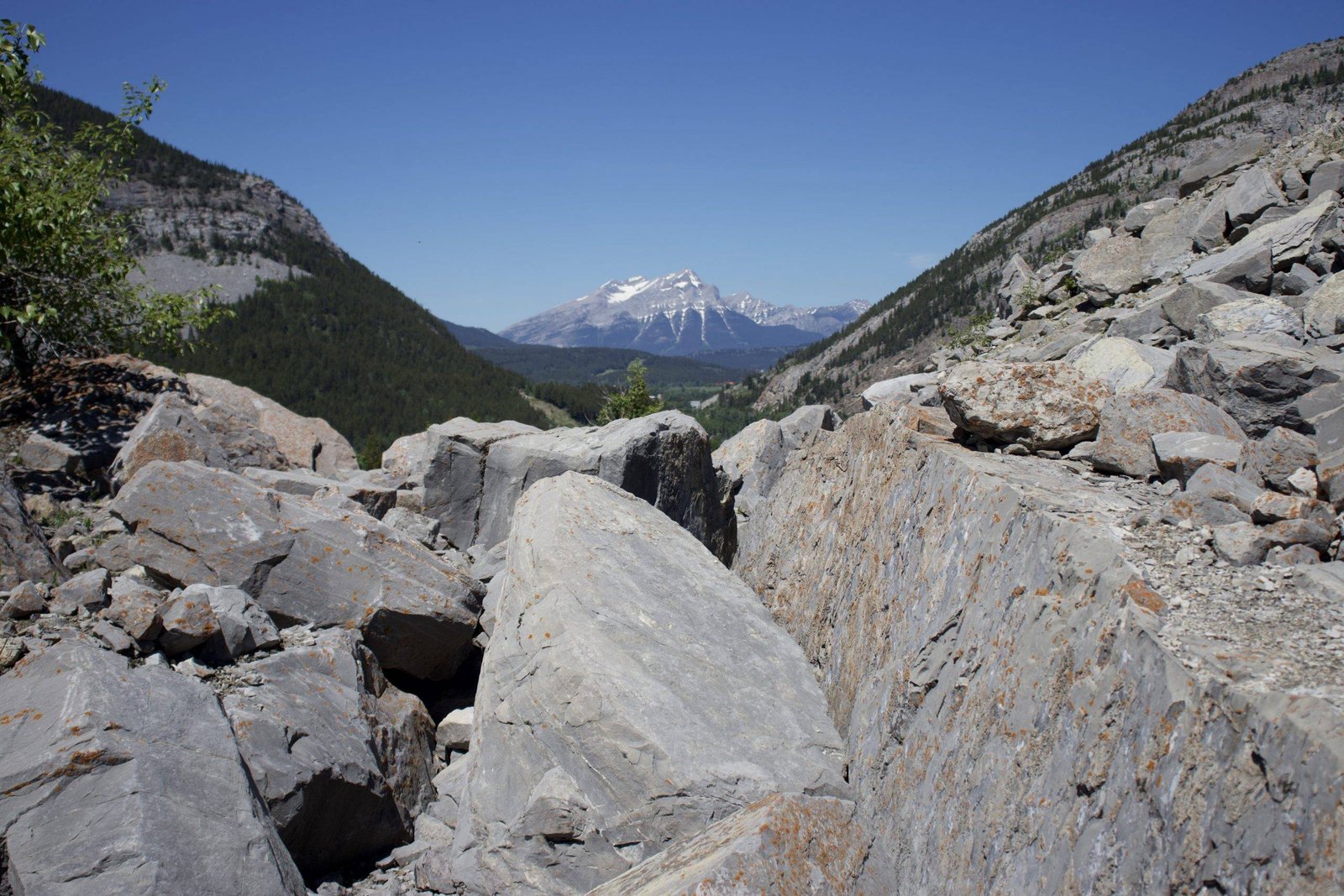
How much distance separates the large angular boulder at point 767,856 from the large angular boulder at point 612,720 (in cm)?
46

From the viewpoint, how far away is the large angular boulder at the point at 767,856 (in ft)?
17.1

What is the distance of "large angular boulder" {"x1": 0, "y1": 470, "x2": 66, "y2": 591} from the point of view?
29.0 feet

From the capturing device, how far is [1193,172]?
1812cm

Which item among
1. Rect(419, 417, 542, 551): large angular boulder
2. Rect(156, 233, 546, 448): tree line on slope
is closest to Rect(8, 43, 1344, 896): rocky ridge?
Rect(419, 417, 542, 551): large angular boulder

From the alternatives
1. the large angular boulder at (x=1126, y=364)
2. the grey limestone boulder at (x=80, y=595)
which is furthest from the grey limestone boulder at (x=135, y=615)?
the large angular boulder at (x=1126, y=364)

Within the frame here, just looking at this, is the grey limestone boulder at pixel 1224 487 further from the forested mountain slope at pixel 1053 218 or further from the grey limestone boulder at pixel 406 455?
the forested mountain slope at pixel 1053 218

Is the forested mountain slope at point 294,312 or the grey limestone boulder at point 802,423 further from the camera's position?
the forested mountain slope at point 294,312

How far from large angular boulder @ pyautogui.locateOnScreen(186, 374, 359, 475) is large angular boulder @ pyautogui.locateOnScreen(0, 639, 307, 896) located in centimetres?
1257

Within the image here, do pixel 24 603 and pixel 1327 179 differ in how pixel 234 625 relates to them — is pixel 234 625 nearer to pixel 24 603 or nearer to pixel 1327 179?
pixel 24 603

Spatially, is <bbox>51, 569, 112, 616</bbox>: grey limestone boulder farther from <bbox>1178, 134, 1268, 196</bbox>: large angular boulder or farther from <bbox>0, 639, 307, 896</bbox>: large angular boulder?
<bbox>1178, 134, 1268, 196</bbox>: large angular boulder

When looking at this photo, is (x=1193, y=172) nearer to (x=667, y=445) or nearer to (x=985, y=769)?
(x=667, y=445)

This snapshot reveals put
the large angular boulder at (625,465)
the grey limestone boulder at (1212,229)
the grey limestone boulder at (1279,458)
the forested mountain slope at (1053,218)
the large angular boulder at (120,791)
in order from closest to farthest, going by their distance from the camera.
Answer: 1. the grey limestone boulder at (1279,458)
2. the large angular boulder at (120,791)
3. the large angular boulder at (625,465)
4. the grey limestone boulder at (1212,229)
5. the forested mountain slope at (1053,218)

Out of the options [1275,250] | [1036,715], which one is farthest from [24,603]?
[1275,250]

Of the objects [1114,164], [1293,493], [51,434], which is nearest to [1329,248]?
[1293,493]
